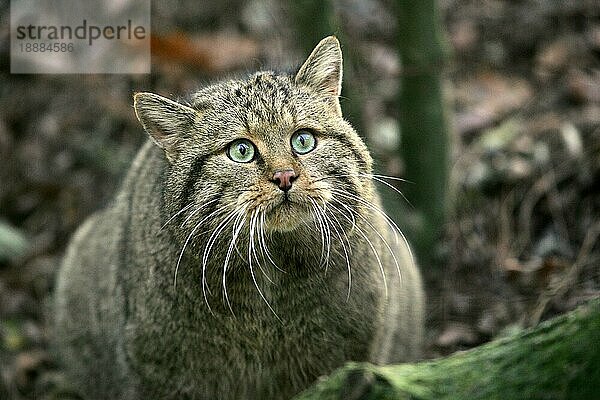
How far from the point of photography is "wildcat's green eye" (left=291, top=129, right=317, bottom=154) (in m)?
4.70

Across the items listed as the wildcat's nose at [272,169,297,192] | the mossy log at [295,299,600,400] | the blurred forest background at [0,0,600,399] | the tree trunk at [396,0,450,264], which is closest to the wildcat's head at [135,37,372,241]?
the wildcat's nose at [272,169,297,192]

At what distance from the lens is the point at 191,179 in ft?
15.9

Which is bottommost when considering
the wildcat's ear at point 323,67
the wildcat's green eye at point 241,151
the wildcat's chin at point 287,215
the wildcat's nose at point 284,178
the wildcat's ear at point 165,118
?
the wildcat's chin at point 287,215

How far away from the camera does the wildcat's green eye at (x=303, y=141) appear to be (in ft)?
15.4

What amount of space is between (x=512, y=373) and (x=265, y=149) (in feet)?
5.97

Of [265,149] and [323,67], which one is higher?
[323,67]

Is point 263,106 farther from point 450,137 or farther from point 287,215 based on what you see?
point 450,137

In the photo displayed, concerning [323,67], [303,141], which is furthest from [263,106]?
[323,67]

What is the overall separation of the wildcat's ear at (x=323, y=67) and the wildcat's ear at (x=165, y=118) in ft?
2.08

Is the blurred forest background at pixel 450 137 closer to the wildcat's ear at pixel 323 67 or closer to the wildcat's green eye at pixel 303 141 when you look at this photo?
the wildcat's ear at pixel 323 67

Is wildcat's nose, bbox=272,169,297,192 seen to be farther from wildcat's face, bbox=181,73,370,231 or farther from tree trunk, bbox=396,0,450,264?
tree trunk, bbox=396,0,450,264

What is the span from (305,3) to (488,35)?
3692mm

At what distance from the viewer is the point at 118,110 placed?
9.70 meters

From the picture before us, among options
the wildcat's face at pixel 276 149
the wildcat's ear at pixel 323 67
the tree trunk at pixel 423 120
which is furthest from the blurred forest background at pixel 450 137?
the wildcat's face at pixel 276 149
